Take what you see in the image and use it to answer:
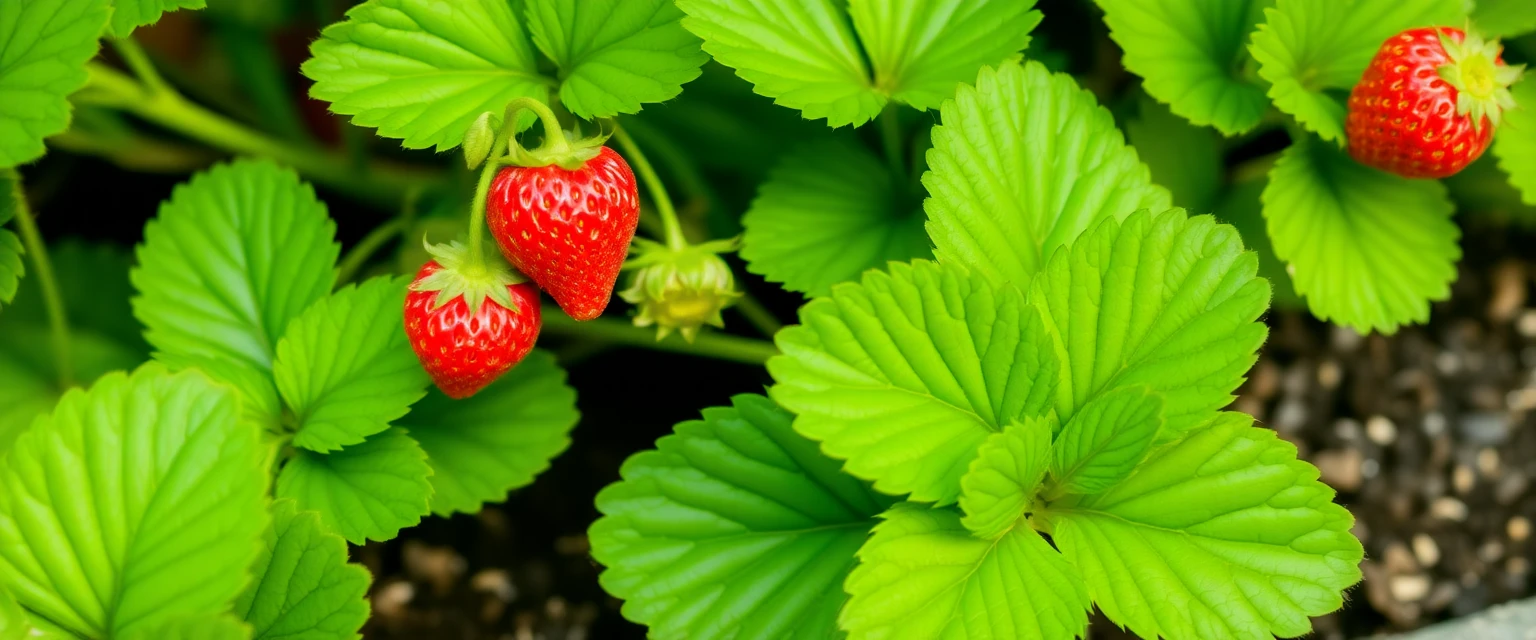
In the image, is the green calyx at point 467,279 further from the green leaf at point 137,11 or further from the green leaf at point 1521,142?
the green leaf at point 1521,142

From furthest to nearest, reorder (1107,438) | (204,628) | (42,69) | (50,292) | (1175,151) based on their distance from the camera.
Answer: (1175,151) < (50,292) < (42,69) < (1107,438) < (204,628)

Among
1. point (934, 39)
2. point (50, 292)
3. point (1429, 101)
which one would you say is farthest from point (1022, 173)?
point (50, 292)

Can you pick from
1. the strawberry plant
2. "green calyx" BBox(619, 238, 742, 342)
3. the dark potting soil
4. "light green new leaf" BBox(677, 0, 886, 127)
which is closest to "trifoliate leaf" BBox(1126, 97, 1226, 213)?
the strawberry plant

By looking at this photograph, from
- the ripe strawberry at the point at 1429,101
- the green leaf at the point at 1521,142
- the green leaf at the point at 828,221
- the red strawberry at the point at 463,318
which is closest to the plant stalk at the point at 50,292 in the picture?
the red strawberry at the point at 463,318

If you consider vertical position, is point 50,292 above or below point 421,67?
below

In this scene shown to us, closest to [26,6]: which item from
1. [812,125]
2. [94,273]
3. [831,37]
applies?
[94,273]

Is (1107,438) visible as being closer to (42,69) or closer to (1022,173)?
(1022,173)
